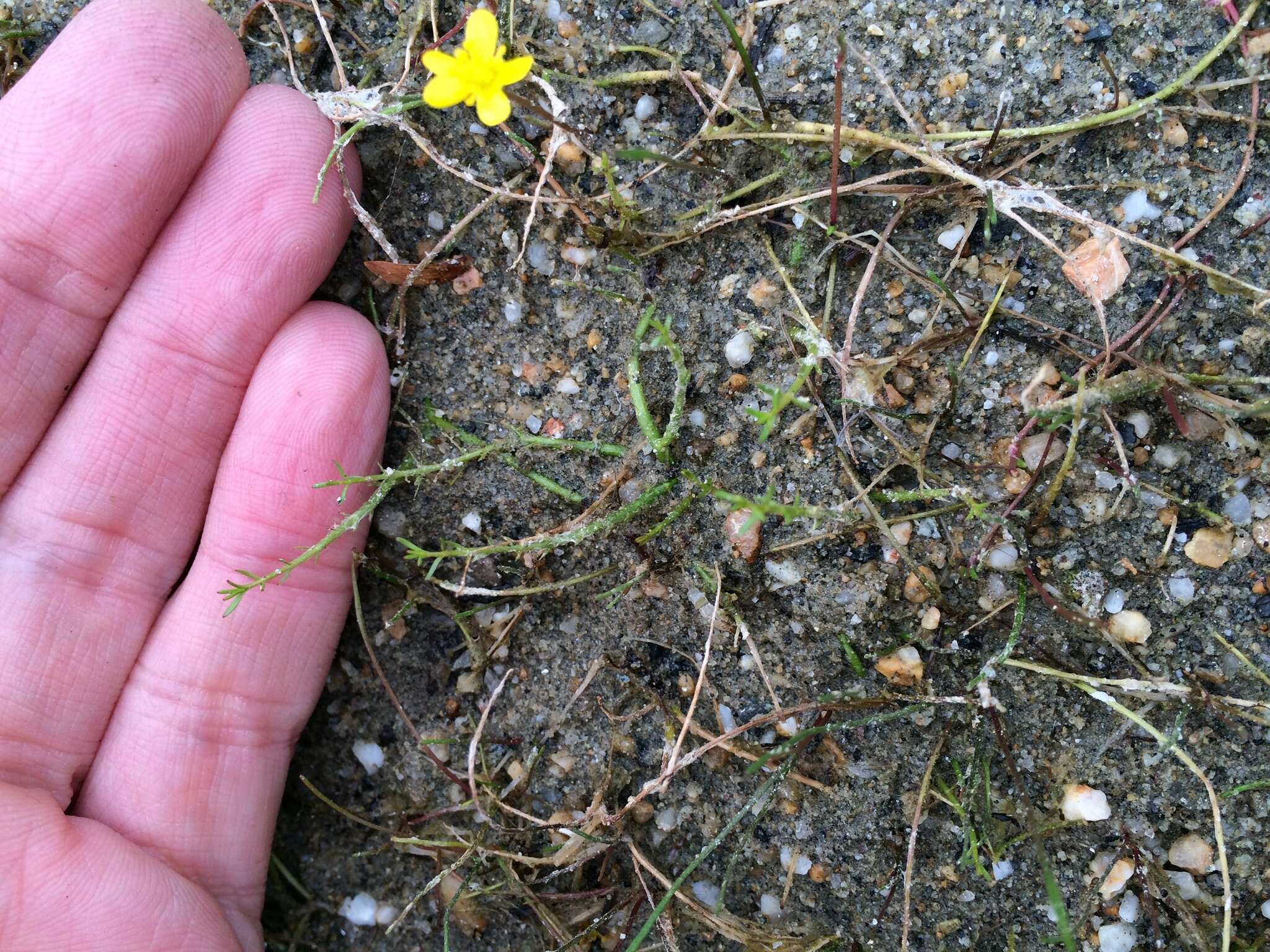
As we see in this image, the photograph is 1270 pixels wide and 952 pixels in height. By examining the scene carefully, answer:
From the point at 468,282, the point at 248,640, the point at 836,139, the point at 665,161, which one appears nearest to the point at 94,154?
the point at 468,282

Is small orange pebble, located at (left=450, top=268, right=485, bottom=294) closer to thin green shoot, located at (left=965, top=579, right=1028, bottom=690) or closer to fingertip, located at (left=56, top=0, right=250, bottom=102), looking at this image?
fingertip, located at (left=56, top=0, right=250, bottom=102)

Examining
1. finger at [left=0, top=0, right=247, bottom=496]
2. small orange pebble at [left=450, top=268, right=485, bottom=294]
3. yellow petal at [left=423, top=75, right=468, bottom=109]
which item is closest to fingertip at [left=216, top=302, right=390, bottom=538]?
small orange pebble at [left=450, top=268, right=485, bottom=294]

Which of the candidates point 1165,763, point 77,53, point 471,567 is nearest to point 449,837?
point 471,567

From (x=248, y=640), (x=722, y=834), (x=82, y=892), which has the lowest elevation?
(x=722, y=834)

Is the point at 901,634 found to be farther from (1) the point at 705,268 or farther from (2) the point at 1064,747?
(1) the point at 705,268

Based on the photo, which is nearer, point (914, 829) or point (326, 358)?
point (914, 829)

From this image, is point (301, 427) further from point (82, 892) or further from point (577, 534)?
point (82, 892)

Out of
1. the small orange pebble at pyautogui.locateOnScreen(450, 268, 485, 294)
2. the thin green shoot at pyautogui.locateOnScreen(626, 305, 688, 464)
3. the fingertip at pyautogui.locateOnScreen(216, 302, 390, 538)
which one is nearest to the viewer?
the thin green shoot at pyautogui.locateOnScreen(626, 305, 688, 464)
